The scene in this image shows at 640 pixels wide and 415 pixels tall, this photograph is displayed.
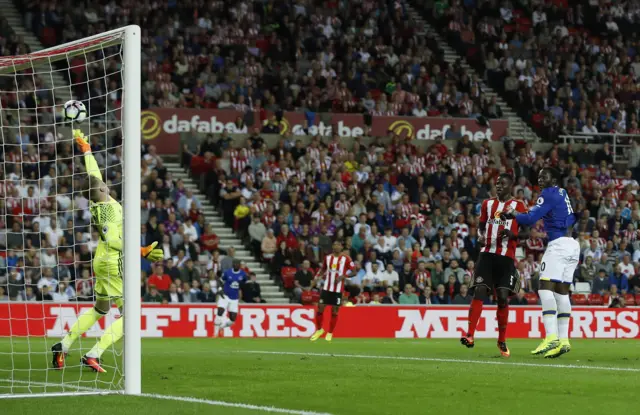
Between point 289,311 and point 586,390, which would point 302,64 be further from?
point 586,390

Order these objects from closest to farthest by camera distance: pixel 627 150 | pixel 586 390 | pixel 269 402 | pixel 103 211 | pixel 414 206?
pixel 269 402, pixel 586 390, pixel 103 211, pixel 414 206, pixel 627 150

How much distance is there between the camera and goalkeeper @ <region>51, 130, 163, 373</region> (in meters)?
11.9

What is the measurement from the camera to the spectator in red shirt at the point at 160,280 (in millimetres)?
24609

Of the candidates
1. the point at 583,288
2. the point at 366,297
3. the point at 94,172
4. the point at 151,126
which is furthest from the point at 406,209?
the point at 94,172

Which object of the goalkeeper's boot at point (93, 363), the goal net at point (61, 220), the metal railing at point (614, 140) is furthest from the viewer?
the metal railing at point (614, 140)

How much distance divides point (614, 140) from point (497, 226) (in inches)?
810

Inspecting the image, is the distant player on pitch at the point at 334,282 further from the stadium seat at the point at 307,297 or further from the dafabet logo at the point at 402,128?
the dafabet logo at the point at 402,128

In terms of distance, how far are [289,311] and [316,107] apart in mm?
9021

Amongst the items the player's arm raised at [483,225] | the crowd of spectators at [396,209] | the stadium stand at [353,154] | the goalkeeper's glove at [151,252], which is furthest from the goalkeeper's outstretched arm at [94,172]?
the crowd of spectators at [396,209]

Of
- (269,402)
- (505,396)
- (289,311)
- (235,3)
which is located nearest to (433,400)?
(505,396)

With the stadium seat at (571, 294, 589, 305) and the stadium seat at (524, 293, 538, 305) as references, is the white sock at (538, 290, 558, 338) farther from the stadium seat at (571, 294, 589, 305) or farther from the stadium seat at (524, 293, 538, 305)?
the stadium seat at (571, 294, 589, 305)

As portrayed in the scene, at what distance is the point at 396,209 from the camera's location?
28.7 metres

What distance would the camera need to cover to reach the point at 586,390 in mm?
10156

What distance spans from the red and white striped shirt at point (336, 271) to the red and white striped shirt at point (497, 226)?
7.00 m
